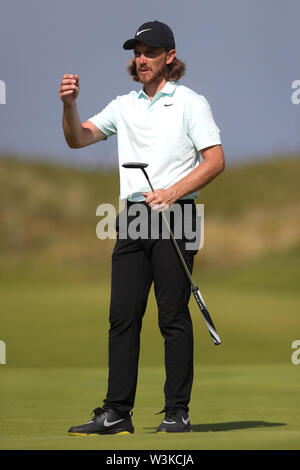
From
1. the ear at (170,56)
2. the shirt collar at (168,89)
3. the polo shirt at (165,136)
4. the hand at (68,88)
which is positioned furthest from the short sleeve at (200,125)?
the hand at (68,88)

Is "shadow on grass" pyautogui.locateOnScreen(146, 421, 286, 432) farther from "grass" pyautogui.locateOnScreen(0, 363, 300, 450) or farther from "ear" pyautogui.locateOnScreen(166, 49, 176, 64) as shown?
"ear" pyautogui.locateOnScreen(166, 49, 176, 64)

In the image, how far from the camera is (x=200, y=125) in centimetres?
454

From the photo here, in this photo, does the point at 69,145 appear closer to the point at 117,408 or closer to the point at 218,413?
the point at 117,408

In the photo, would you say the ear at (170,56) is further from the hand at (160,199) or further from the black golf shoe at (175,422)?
the black golf shoe at (175,422)

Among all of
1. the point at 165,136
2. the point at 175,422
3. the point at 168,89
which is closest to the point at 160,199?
the point at 165,136

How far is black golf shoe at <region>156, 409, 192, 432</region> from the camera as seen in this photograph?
4.47 meters

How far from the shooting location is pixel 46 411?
563 cm

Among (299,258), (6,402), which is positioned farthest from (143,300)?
(299,258)

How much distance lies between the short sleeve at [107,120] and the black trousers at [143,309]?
20.0 inches

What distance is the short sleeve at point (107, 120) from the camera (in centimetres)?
486

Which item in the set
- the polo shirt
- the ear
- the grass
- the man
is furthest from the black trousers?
the ear

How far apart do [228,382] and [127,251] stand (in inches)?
124

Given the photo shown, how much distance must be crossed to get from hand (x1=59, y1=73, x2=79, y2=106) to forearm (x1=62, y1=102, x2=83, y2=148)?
4 cm

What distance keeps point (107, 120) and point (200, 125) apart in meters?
0.59
